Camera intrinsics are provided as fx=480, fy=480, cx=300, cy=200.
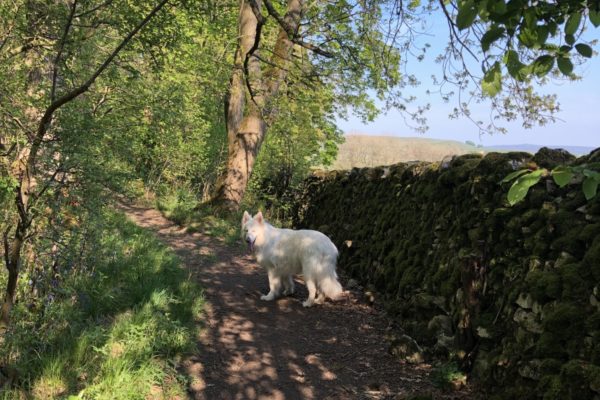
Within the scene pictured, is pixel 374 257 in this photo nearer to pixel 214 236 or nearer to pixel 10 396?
pixel 214 236

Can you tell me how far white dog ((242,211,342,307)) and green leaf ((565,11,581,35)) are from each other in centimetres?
532

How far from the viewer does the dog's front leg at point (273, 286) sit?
24.5 ft

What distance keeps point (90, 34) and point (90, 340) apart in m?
3.04

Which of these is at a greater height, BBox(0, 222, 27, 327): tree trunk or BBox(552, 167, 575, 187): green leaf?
BBox(552, 167, 575, 187): green leaf

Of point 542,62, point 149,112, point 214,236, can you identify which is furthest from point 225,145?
point 542,62

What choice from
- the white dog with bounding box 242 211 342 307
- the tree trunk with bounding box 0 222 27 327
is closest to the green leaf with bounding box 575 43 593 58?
the tree trunk with bounding box 0 222 27 327

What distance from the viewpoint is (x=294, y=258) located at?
7418 mm

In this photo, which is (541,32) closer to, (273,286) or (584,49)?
(584,49)

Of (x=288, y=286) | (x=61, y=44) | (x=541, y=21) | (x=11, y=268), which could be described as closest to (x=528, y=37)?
(x=541, y=21)

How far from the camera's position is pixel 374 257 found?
8352mm

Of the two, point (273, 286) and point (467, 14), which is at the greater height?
point (467, 14)

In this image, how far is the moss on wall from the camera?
3395mm

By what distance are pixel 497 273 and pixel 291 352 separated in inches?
97.3

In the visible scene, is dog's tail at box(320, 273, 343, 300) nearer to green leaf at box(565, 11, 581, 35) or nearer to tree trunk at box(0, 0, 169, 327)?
tree trunk at box(0, 0, 169, 327)
